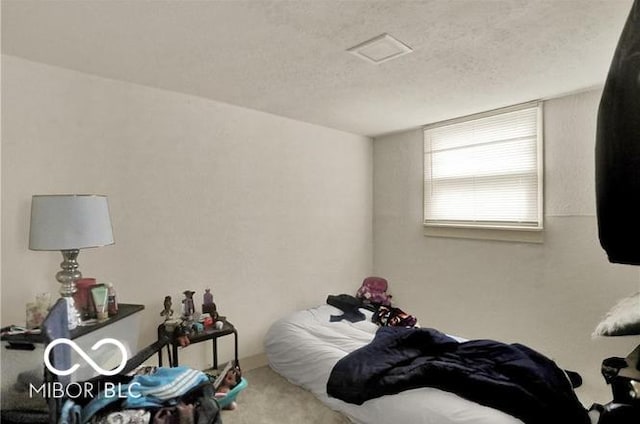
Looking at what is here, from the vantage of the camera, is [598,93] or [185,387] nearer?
[185,387]

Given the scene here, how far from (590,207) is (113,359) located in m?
3.38

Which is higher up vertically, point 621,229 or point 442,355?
point 621,229

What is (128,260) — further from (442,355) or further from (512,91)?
(512,91)

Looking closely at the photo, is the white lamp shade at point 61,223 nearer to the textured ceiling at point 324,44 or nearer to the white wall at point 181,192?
the white wall at point 181,192

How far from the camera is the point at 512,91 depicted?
8.69ft

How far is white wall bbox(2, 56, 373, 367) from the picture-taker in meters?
2.05

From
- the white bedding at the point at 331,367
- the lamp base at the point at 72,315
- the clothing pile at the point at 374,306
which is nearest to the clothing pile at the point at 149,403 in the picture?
the lamp base at the point at 72,315

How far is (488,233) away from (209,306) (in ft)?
8.32

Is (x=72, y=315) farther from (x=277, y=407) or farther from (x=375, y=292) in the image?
(x=375, y=292)

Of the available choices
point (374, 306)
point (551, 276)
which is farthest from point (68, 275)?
point (551, 276)

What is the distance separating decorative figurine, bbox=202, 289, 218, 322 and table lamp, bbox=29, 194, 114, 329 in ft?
3.07

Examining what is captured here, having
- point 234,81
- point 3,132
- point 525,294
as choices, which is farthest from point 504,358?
point 3,132

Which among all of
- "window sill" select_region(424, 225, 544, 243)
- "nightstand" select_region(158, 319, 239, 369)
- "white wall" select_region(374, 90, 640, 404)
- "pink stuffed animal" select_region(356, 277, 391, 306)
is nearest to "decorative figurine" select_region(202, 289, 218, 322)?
"nightstand" select_region(158, 319, 239, 369)

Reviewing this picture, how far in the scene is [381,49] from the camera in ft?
6.38
